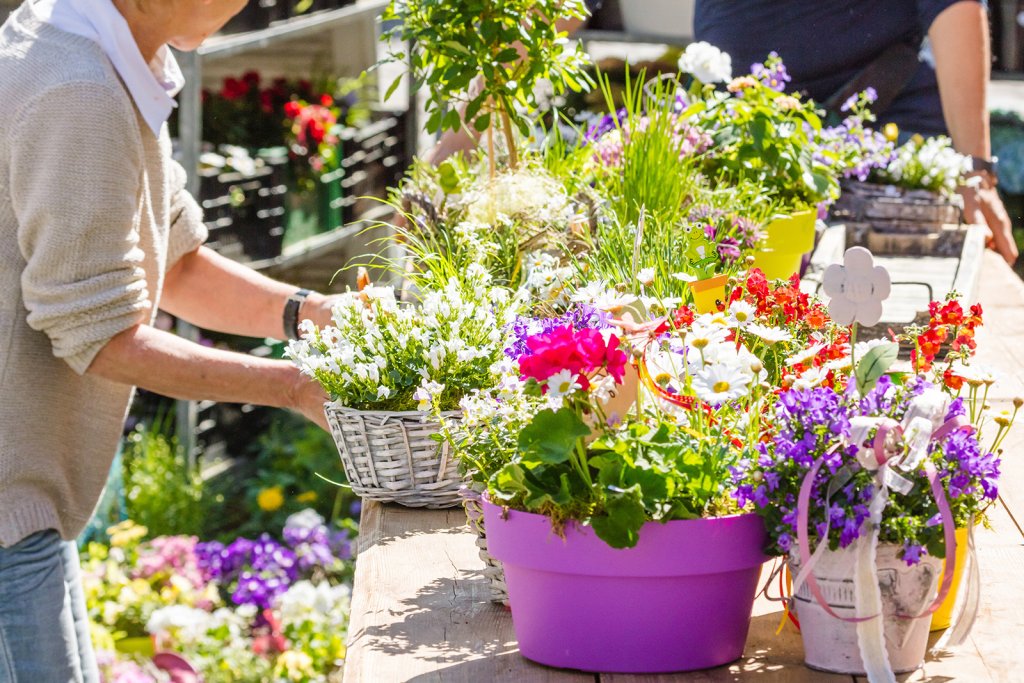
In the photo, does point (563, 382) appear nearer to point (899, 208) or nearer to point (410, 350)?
point (410, 350)

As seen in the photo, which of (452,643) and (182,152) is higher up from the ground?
(182,152)

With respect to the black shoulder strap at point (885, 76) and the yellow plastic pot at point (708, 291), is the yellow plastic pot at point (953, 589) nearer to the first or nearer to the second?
the yellow plastic pot at point (708, 291)

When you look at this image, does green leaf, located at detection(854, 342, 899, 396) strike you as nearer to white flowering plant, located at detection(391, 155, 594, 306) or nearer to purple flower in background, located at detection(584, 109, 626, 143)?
white flowering plant, located at detection(391, 155, 594, 306)

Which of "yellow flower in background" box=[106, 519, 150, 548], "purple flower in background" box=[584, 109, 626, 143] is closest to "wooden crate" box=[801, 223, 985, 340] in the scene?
"purple flower in background" box=[584, 109, 626, 143]

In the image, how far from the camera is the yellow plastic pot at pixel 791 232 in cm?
194

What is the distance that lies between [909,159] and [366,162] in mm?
2696

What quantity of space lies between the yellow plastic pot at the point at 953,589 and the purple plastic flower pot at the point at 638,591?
17 centimetres

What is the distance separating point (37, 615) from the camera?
169cm

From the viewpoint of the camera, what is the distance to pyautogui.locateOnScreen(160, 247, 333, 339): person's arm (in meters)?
2.05

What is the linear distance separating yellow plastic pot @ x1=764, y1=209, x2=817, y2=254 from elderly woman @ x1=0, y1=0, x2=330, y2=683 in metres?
0.78

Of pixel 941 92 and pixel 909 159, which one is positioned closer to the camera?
pixel 909 159

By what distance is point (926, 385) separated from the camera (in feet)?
3.38

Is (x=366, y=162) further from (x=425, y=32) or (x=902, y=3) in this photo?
(x=425, y=32)

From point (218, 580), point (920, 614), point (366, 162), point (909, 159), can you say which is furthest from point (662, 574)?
point (366, 162)
